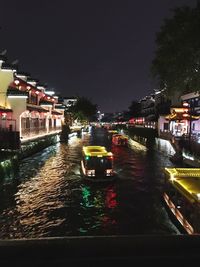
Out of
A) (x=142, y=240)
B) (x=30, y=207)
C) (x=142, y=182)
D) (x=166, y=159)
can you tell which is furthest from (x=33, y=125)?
(x=142, y=240)

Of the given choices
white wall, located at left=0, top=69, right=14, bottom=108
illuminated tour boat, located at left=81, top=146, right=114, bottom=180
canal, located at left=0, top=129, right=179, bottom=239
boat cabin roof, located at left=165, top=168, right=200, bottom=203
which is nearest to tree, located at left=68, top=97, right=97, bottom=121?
white wall, located at left=0, top=69, right=14, bottom=108

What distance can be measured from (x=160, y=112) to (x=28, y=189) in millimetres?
56947

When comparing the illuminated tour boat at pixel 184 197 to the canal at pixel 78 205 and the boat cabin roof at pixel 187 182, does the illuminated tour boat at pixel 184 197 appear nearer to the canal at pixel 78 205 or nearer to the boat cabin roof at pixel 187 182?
the boat cabin roof at pixel 187 182

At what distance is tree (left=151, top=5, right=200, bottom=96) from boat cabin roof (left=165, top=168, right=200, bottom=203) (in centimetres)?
684

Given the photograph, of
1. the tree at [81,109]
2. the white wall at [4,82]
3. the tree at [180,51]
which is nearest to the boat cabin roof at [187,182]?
the tree at [180,51]

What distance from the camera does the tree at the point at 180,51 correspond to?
19875mm

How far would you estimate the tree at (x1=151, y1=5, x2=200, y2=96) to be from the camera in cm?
1988

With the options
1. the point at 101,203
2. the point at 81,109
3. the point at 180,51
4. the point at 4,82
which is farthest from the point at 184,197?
the point at 81,109

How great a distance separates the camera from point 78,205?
18.9 metres

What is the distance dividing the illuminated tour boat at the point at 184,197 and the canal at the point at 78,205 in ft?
2.99

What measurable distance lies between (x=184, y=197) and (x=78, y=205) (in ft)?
24.1

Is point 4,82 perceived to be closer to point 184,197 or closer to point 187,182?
point 187,182

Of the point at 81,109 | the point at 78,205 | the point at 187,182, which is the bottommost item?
the point at 78,205

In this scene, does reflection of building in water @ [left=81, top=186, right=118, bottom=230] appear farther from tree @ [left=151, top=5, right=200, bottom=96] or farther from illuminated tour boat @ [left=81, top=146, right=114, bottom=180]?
tree @ [left=151, top=5, right=200, bottom=96]
